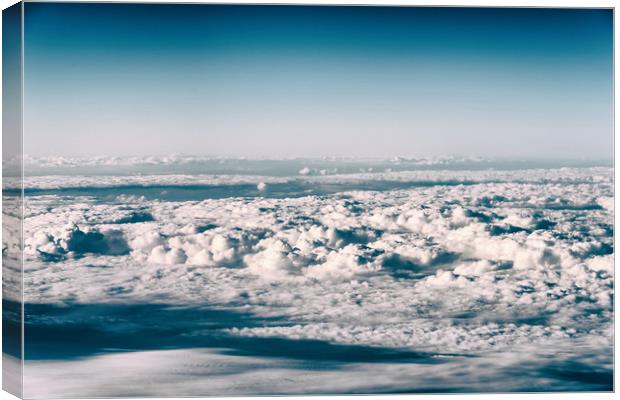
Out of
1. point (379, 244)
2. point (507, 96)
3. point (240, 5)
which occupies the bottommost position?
point (379, 244)

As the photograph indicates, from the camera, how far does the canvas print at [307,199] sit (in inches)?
331

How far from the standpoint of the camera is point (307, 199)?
8859 mm

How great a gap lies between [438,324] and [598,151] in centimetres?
251

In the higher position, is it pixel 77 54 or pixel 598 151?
pixel 77 54

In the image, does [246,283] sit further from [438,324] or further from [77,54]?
[77,54]

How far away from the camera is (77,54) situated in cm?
859

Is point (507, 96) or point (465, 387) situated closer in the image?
point (465, 387)

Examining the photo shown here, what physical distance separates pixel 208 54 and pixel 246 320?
9.08ft

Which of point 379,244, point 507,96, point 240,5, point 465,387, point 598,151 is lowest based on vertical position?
point 465,387

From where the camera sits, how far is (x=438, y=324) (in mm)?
8656

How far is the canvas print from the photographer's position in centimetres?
840

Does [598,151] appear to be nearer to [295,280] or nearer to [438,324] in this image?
[438,324]

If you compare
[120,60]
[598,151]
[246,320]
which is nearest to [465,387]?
[246,320]

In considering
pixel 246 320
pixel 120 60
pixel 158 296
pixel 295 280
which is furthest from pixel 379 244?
pixel 120 60
